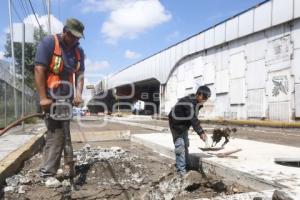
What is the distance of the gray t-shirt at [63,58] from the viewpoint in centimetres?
474

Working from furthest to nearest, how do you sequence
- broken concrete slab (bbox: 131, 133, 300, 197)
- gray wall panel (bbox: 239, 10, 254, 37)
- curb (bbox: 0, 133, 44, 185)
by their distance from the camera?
gray wall panel (bbox: 239, 10, 254, 37), curb (bbox: 0, 133, 44, 185), broken concrete slab (bbox: 131, 133, 300, 197)

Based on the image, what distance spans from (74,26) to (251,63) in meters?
17.6

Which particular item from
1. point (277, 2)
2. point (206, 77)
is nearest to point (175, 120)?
point (277, 2)

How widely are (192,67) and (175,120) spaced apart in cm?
2379

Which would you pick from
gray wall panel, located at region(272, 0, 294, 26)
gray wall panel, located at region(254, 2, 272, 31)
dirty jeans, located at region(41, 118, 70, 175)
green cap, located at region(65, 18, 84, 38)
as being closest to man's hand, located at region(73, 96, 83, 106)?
dirty jeans, located at region(41, 118, 70, 175)

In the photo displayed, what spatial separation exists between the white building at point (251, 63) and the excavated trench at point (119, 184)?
1304cm

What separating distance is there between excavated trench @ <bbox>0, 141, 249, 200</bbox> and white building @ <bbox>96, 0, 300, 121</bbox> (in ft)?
42.8

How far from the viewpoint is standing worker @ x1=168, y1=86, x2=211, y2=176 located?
18.9 feet

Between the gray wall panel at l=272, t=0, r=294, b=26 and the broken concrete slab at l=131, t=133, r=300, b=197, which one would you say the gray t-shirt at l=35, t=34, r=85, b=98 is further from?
the gray wall panel at l=272, t=0, r=294, b=26

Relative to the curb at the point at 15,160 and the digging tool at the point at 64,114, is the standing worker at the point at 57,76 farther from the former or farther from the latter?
the curb at the point at 15,160

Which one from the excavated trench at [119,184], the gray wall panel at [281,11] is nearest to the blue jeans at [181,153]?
the excavated trench at [119,184]

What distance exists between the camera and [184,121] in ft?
19.4

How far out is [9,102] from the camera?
17.2 meters

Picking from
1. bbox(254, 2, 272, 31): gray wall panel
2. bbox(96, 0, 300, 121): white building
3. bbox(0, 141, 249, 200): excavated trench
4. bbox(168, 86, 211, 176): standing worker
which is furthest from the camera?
bbox(254, 2, 272, 31): gray wall panel
